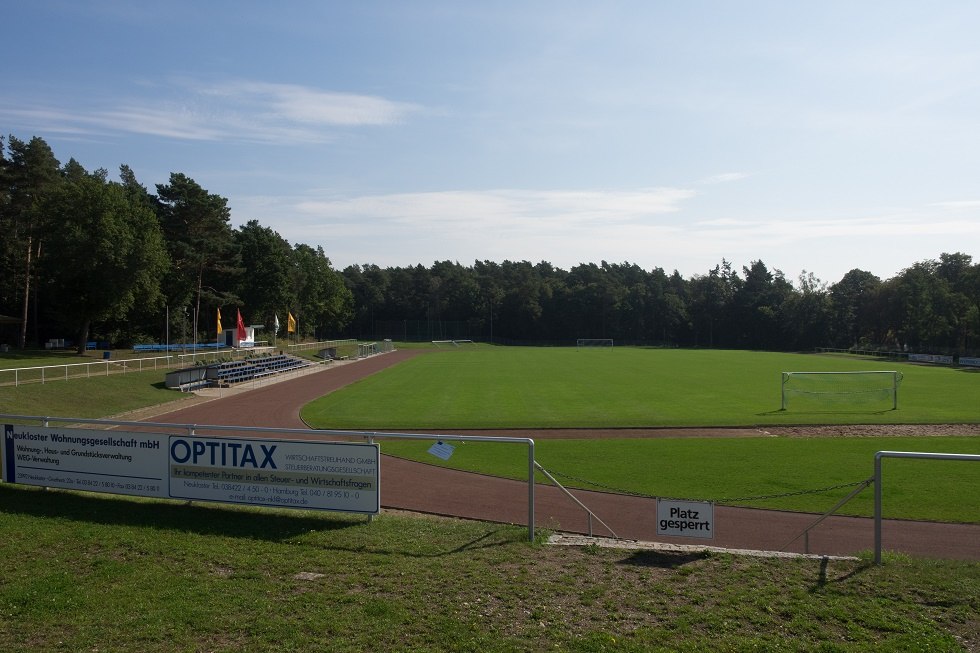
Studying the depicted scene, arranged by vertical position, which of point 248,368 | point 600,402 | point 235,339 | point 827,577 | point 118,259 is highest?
point 118,259

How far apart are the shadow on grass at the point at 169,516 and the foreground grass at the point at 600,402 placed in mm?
15657

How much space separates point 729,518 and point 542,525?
405cm

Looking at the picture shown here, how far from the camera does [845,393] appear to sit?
3653cm

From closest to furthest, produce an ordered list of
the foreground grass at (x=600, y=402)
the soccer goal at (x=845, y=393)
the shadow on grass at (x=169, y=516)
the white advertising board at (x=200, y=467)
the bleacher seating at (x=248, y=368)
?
the shadow on grass at (x=169, y=516)
the white advertising board at (x=200, y=467)
the foreground grass at (x=600, y=402)
the soccer goal at (x=845, y=393)
the bleacher seating at (x=248, y=368)

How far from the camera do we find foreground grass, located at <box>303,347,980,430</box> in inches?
1110

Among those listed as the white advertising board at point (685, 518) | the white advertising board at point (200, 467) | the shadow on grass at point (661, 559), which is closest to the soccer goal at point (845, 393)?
the white advertising board at point (685, 518)

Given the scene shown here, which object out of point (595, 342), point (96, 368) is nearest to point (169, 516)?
point (96, 368)

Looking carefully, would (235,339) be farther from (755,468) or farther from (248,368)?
(755,468)

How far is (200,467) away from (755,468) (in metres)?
14.3

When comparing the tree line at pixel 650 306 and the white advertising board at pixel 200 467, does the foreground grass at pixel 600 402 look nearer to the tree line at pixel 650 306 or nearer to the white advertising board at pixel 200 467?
the white advertising board at pixel 200 467

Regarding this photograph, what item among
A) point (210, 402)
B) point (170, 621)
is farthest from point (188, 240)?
point (170, 621)

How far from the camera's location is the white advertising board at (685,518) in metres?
9.05

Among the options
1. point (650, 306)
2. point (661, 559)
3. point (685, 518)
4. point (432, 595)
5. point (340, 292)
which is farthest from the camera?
point (650, 306)

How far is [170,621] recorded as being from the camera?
677 centimetres
